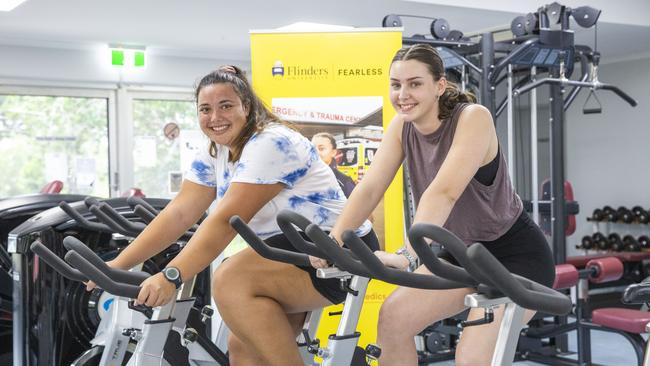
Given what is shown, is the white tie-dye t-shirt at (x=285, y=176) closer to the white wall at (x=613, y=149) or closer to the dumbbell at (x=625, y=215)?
the dumbbell at (x=625, y=215)

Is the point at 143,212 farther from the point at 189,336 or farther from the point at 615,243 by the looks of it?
the point at 615,243

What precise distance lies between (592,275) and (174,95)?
524 centimetres

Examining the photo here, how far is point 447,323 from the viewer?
15.8ft

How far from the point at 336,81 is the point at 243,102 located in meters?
1.91

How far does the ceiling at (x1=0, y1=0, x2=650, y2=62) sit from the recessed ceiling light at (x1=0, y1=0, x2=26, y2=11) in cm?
6

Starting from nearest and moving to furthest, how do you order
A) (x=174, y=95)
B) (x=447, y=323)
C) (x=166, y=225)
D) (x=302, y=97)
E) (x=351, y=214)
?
(x=351, y=214) < (x=166, y=225) < (x=302, y=97) < (x=447, y=323) < (x=174, y=95)

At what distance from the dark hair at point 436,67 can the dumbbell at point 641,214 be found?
6728 millimetres

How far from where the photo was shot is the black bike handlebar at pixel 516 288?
107 centimetres

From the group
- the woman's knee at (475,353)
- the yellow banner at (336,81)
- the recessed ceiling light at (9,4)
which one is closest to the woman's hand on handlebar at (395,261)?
the woman's knee at (475,353)

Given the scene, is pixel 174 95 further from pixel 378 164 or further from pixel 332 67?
pixel 378 164

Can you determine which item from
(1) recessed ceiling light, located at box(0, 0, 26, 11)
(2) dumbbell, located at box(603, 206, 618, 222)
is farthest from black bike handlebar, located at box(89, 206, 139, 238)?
(2) dumbbell, located at box(603, 206, 618, 222)

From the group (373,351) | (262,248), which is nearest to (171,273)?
(262,248)

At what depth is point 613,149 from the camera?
8742 mm

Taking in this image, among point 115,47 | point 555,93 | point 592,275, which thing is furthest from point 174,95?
point 592,275
